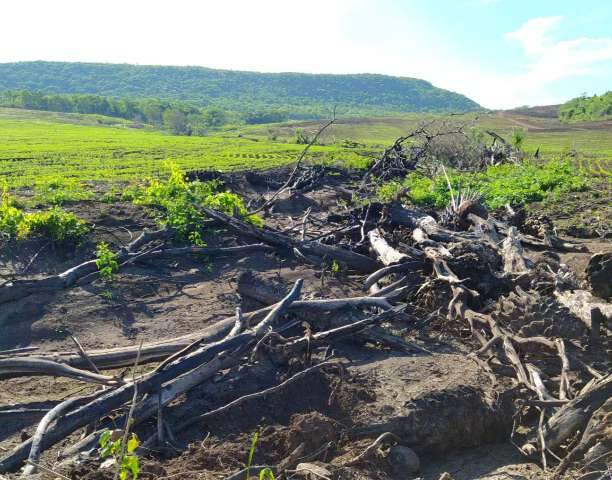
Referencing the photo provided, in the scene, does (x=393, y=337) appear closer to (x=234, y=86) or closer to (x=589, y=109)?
(x=589, y=109)

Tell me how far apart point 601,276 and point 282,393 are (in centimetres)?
350

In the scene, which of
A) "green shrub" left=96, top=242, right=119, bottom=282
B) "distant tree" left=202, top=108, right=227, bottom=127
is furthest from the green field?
"distant tree" left=202, top=108, right=227, bottom=127

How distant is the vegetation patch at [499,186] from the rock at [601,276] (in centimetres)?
526

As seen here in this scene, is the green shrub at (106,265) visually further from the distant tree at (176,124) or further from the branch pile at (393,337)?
the distant tree at (176,124)

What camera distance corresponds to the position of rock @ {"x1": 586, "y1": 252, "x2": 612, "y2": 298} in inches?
231

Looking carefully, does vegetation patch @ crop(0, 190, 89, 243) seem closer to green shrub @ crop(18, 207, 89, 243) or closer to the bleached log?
green shrub @ crop(18, 207, 89, 243)

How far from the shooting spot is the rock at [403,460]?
3820mm

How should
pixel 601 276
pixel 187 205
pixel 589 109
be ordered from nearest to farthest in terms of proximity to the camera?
pixel 601 276 → pixel 187 205 → pixel 589 109

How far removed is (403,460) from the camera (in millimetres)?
3854

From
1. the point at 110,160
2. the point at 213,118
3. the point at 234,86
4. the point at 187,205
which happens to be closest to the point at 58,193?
the point at 187,205

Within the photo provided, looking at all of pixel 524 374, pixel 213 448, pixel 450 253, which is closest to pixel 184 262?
pixel 450 253

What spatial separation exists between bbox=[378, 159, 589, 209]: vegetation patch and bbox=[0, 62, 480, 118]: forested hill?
123389 mm

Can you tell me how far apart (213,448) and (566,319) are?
3.21 metres

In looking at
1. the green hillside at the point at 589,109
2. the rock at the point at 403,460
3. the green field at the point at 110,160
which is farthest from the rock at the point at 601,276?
the green hillside at the point at 589,109
